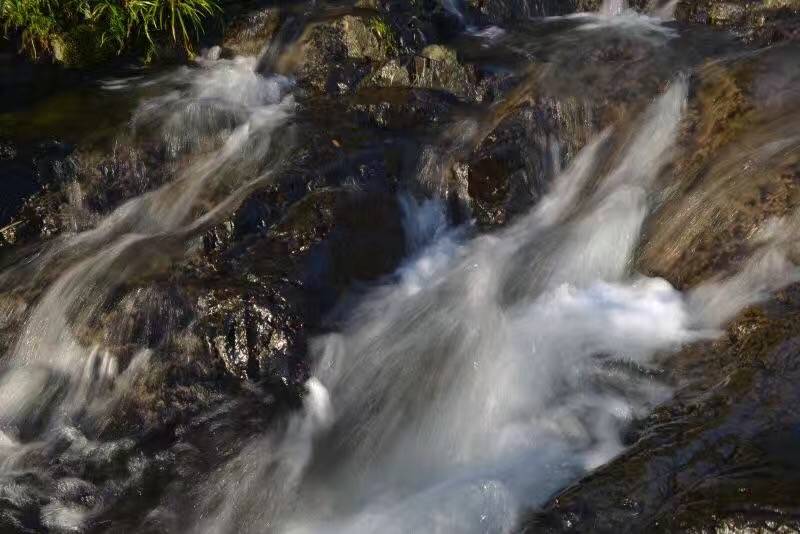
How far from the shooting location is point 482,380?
5.90 metres

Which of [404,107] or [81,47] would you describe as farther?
[81,47]

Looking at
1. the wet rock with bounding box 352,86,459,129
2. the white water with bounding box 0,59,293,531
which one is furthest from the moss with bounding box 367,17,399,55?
the white water with bounding box 0,59,293,531

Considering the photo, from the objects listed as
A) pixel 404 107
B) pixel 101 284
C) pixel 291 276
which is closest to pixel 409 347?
pixel 291 276

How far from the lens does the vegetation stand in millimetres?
10102

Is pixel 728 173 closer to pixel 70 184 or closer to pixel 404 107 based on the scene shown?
pixel 404 107

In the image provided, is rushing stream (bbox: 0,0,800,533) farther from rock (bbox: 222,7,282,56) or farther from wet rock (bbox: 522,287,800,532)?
rock (bbox: 222,7,282,56)

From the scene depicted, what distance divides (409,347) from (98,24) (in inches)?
264

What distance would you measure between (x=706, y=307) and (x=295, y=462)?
10.1ft

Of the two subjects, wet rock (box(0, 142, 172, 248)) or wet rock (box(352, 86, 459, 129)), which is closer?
wet rock (box(0, 142, 172, 248))

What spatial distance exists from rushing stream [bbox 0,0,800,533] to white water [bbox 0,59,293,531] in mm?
21

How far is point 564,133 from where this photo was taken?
7.92 meters

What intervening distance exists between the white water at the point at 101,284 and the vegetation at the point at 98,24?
152 centimetres

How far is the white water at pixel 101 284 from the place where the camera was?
579 cm

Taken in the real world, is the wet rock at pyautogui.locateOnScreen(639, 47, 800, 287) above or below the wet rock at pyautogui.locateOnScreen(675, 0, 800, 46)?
below
